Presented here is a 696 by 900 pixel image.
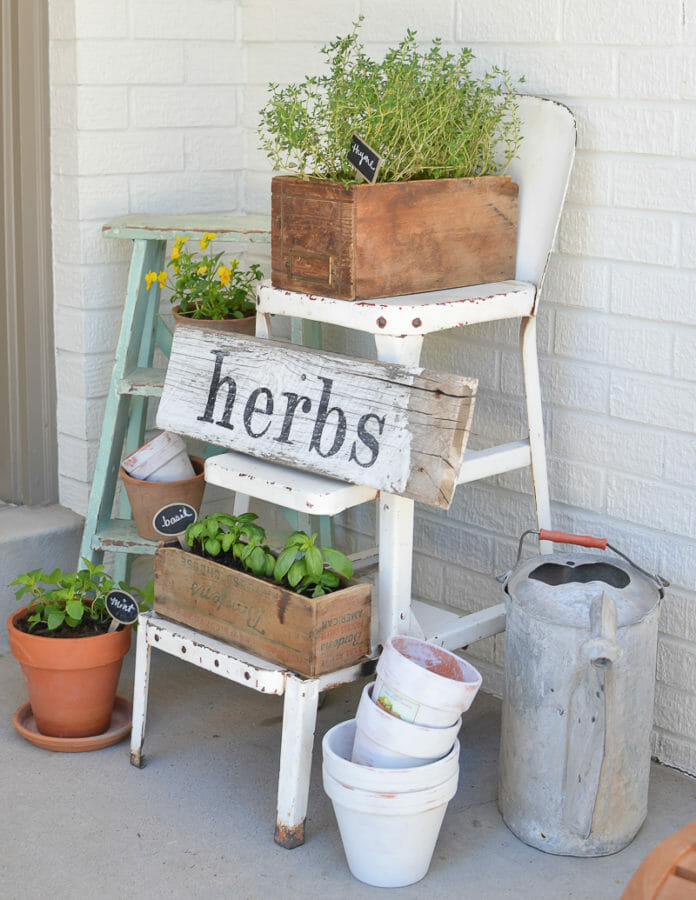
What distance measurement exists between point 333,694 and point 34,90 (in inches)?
61.5

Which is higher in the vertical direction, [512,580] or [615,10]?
[615,10]

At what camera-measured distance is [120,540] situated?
2.73 m

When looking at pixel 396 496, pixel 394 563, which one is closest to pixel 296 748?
pixel 394 563

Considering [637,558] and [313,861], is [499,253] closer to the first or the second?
[637,558]

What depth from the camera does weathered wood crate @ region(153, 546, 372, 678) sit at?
6.86 ft

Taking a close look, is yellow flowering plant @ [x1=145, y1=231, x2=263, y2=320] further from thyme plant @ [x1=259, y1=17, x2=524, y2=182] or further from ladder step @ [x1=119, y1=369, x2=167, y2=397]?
thyme plant @ [x1=259, y1=17, x2=524, y2=182]

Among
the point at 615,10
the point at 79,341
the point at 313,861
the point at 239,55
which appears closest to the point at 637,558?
the point at 313,861

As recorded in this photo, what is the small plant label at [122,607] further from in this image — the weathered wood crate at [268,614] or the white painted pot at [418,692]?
the white painted pot at [418,692]

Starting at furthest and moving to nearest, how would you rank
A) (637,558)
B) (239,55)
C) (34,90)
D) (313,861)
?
(239,55), (34,90), (637,558), (313,861)

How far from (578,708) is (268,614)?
A: 56cm

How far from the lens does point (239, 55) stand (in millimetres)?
3062

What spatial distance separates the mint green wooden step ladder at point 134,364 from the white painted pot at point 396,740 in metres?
0.83

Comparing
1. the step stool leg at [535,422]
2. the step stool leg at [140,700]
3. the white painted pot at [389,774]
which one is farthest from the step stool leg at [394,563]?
the step stool leg at [140,700]

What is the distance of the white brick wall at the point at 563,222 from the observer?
2279mm
